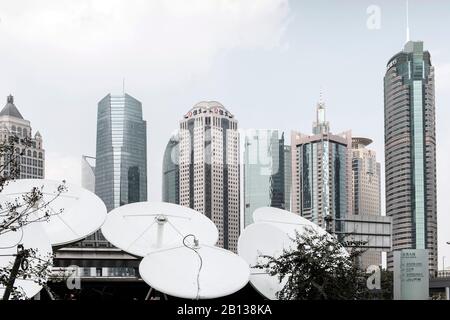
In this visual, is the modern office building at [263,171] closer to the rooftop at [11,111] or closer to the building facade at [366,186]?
the building facade at [366,186]

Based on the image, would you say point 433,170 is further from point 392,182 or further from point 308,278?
point 308,278

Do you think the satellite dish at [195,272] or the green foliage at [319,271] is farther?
the satellite dish at [195,272]

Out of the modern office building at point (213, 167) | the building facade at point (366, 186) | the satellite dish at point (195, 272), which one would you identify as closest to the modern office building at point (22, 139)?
the satellite dish at point (195, 272)

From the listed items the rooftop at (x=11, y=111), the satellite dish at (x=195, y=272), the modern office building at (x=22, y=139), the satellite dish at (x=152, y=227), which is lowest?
the satellite dish at (x=195, y=272)

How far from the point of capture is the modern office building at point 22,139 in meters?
16.6

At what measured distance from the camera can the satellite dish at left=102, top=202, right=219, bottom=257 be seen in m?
36.1

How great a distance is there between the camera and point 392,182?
37062 mm

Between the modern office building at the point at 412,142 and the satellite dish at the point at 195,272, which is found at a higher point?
the modern office building at the point at 412,142

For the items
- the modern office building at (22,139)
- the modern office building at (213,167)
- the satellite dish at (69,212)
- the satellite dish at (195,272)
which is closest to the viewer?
the modern office building at (22,139)

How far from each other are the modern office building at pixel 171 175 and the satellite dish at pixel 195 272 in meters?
10.9

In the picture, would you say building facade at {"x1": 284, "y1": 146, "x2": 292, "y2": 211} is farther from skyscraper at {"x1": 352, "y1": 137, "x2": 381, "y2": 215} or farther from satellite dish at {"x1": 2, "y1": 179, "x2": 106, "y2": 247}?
satellite dish at {"x1": 2, "y1": 179, "x2": 106, "y2": 247}

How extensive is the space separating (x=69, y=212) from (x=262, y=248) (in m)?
9.35

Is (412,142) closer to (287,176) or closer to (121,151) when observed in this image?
(287,176)
